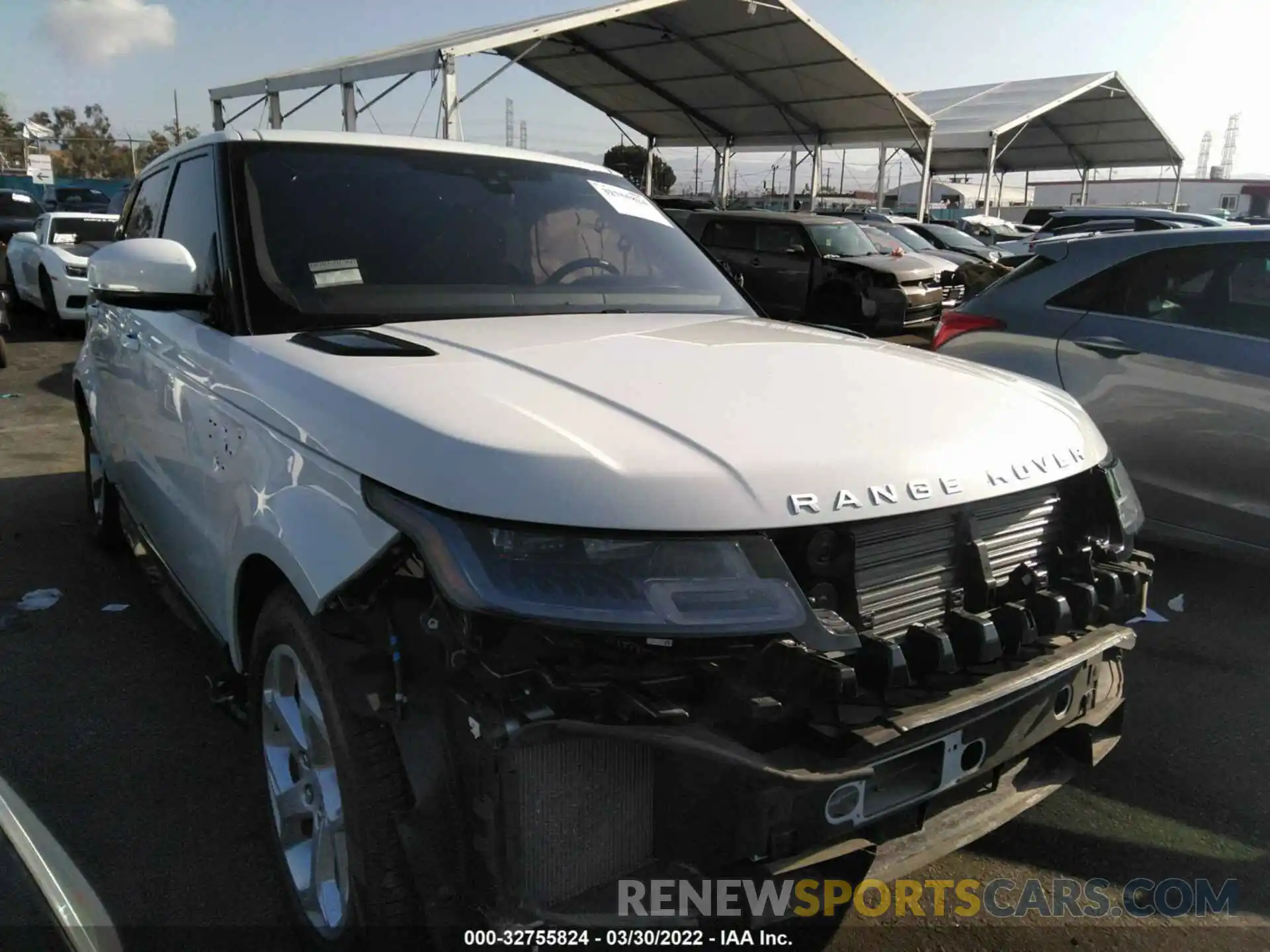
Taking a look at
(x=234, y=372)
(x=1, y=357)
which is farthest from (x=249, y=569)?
(x=1, y=357)

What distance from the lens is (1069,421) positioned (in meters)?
2.42

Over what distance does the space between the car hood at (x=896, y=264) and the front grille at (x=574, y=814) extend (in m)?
12.2

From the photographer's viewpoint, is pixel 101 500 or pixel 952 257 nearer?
pixel 101 500

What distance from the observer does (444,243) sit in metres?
3.03

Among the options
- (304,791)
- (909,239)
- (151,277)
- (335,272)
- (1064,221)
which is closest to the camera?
(304,791)

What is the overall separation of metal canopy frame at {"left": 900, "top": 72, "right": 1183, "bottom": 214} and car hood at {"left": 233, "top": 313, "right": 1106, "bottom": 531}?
96.1 ft

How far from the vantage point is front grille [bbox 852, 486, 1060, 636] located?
193cm

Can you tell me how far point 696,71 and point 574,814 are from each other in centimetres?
2364

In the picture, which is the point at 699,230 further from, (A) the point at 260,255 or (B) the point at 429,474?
(B) the point at 429,474

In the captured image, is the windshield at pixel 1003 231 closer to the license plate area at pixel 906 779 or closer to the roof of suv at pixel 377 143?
the roof of suv at pixel 377 143

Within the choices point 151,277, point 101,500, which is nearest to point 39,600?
point 101,500

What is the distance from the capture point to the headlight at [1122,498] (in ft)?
7.98

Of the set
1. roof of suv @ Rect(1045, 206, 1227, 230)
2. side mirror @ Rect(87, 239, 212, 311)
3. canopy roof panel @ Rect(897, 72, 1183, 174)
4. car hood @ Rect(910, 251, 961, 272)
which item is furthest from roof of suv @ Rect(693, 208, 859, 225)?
canopy roof panel @ Rect(897, 72, 1183, 174)

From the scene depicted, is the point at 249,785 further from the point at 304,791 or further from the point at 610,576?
the point at 610,576
